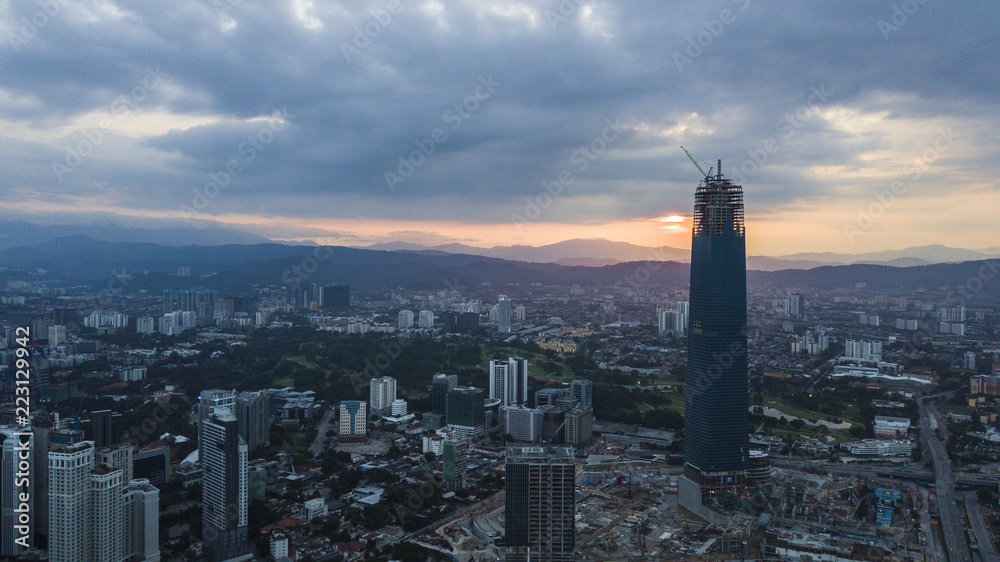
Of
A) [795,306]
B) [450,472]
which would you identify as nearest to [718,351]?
[450,472]

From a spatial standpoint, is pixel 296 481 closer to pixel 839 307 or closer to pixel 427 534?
pixel 427 534

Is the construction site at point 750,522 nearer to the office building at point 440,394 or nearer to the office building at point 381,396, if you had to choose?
the office building at point 440,394

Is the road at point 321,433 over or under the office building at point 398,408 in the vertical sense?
under

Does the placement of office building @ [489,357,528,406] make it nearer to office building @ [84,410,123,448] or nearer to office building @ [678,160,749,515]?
office building @ [678,160,749,515]

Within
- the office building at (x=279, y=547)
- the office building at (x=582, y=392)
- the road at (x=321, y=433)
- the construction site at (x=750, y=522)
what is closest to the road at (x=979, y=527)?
the construction site at (x=750, y=522)

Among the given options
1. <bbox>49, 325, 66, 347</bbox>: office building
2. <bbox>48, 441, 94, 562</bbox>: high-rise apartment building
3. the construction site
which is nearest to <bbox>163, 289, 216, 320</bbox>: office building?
<bbox>49, 325, 66, 347</bbox>: office building
